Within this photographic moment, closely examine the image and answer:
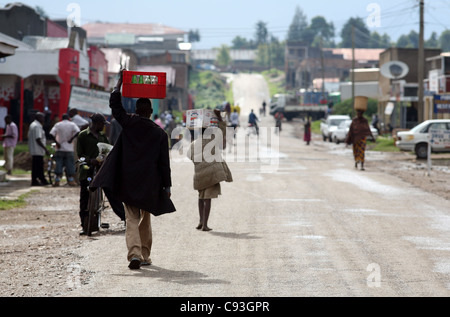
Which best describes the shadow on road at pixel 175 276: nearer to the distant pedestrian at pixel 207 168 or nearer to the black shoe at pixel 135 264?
the black shoe at pixel 135 264

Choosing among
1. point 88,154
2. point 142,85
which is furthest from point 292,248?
point 88,154

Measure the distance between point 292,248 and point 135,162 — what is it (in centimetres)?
254

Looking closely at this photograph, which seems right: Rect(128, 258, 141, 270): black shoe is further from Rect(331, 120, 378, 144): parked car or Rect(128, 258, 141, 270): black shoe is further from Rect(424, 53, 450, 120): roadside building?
Rect(331, 120, 378, 144): parked car

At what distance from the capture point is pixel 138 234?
912cm

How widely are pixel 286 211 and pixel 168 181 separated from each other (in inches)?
225

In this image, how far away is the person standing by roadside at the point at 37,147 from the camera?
1959 cm

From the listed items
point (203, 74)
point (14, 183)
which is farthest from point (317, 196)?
point (203, 74)

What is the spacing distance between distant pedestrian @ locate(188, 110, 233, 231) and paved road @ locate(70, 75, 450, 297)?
0.44 meters

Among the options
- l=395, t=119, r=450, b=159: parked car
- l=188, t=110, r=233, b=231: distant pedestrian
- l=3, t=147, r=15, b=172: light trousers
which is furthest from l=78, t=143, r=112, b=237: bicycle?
l=395, t=119, r=450, b=159: parked car

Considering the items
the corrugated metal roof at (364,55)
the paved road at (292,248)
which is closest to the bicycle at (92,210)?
the paved road at (292,248)

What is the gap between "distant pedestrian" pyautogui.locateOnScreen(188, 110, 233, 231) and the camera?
1241 centimetres

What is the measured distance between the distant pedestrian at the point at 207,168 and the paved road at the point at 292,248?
1.45ft

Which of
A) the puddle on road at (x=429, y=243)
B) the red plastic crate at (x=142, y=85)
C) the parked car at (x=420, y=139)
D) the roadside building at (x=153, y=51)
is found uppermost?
the roadside building at (x=153, y=51)
